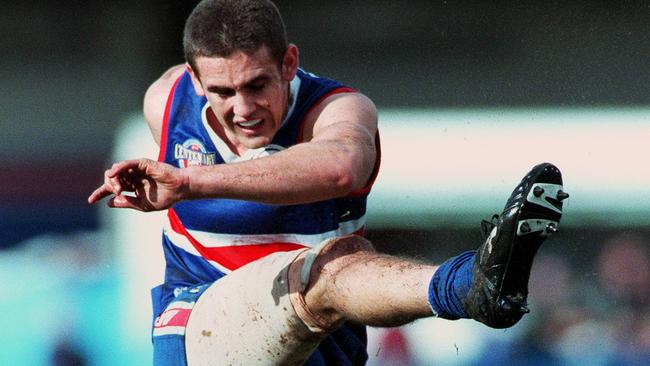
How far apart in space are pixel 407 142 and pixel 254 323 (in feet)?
21.6

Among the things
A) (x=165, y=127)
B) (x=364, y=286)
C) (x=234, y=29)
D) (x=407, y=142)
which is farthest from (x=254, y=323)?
(x=407, y=142)

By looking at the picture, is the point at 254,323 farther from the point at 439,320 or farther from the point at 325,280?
the point at 439,320

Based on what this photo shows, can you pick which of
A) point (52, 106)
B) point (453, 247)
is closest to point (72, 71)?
point (52, 106)

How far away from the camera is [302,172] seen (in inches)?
165

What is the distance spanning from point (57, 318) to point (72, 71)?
2781mm

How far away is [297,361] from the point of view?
4.92 m

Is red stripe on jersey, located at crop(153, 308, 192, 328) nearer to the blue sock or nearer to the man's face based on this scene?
the man's face

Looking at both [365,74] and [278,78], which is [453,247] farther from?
[278,78]

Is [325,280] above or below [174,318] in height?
above

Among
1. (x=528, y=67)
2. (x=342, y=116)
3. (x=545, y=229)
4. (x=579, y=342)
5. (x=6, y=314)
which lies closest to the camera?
(x=545, y=229)

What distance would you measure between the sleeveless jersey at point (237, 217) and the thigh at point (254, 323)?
8.3 inches

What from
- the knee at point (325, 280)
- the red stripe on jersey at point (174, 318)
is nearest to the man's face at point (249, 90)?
the knee at point (325, 280)

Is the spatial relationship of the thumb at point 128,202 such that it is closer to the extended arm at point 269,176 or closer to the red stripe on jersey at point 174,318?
the extended arm at point 269,176

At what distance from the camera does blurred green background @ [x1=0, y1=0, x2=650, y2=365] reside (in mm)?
10250
